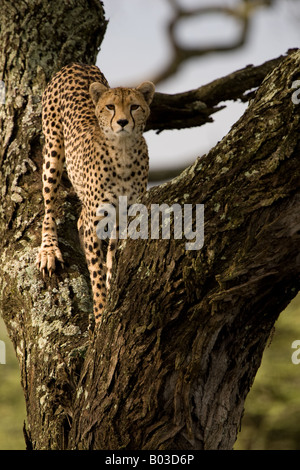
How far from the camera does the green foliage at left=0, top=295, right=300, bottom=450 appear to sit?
7801 millimetres

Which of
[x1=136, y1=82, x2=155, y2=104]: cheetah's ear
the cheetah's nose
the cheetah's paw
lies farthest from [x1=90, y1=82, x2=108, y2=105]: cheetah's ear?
the cheetah's paw

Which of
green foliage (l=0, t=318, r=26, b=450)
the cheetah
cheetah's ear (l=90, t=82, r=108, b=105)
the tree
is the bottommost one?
green foliage (l=0, t=318, r=26, b=450)

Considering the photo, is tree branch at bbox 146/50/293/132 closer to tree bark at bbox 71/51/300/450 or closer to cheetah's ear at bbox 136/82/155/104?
cheetah's ear at bbox 136/82/155/104

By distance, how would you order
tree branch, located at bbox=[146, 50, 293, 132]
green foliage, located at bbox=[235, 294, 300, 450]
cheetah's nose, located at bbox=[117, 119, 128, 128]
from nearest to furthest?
1. cheetah's nose, located at bbox=[117, 119, 128, 128]
2. tree branch, located at bbox=[146, 50, 293, 132]
3. green foliage, located at bbox=[235, 294, 300, 450]

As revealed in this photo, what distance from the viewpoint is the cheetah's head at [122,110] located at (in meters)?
5.61

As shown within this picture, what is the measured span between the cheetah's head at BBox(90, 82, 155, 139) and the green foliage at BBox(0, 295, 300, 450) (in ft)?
10.2

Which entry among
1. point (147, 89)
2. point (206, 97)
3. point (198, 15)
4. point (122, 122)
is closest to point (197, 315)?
point (122, 122)

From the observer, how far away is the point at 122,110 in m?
5.59

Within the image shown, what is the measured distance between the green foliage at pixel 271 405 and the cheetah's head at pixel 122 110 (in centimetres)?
310

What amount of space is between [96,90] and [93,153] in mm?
490

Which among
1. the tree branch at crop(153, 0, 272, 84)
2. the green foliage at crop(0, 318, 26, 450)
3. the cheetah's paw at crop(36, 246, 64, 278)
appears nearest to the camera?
the cheetah's paw at crop(36, 246, 64, 278)

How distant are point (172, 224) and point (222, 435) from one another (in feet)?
3.90

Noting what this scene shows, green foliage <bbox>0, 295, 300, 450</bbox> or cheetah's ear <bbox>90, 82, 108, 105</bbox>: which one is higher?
cheetah's ear <bbox>90, 82, 108, 105</bbox>

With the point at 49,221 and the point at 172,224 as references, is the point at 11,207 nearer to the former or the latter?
the point at 49,221
